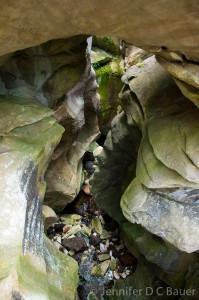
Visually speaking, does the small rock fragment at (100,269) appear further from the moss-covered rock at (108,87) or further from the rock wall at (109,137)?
the moss-covered rock at (108,87)

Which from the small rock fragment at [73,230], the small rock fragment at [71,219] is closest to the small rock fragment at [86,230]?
the small rock fragment at [73,230]

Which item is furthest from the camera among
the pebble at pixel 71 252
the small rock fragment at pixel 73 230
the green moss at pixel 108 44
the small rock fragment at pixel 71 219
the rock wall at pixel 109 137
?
the green moss at pixel 108 44

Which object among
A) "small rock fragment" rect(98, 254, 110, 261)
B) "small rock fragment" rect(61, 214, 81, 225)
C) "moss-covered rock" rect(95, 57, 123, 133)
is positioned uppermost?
"moss-covered rock" rect(95, 57, 123, 133)

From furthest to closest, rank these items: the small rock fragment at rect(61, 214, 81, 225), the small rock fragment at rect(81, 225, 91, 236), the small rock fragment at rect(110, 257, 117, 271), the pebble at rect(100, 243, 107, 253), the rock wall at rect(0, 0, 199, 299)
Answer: the small rock fragment at rect(61, 214, 81, 225)
the small rock fragment at rect(81, 225, 91, 236)
the pebble at rect(100, 243, 107, 253)
the small rock fragment at rect(110, 257, 117, 271)
the rock wall at rect(0, 0, 199, 299)

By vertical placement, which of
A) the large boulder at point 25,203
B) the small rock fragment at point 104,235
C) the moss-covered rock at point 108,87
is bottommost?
the small rock fragment at point 104,235

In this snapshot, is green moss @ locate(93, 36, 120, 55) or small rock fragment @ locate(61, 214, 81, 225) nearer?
small rock fragment @ locate(61, 214, 81, 225)

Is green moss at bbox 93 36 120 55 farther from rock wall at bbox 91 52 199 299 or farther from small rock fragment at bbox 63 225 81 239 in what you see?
small rock fragment at bbox 63 225 81 239

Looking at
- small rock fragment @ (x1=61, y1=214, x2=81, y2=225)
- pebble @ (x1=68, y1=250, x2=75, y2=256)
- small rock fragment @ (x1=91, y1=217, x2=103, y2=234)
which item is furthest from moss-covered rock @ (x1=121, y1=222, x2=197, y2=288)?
small rock fragment @ (x1=61, y1=214, x2=81, y2=225)

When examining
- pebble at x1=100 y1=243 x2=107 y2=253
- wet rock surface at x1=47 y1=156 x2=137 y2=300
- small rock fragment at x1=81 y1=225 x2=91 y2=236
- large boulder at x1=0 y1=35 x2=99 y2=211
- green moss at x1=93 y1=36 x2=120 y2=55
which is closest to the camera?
large boulder at x1=0 y1=35 x2=99 y2=211

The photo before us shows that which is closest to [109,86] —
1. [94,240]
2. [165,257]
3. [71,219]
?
[71,219]

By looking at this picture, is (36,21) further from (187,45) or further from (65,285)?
(65,285)

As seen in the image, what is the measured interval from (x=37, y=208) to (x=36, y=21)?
2120 mm

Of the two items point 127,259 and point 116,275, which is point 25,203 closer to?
point 116,275

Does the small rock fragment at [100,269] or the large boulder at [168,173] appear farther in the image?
Result: the small rock fragment at [100,269]
